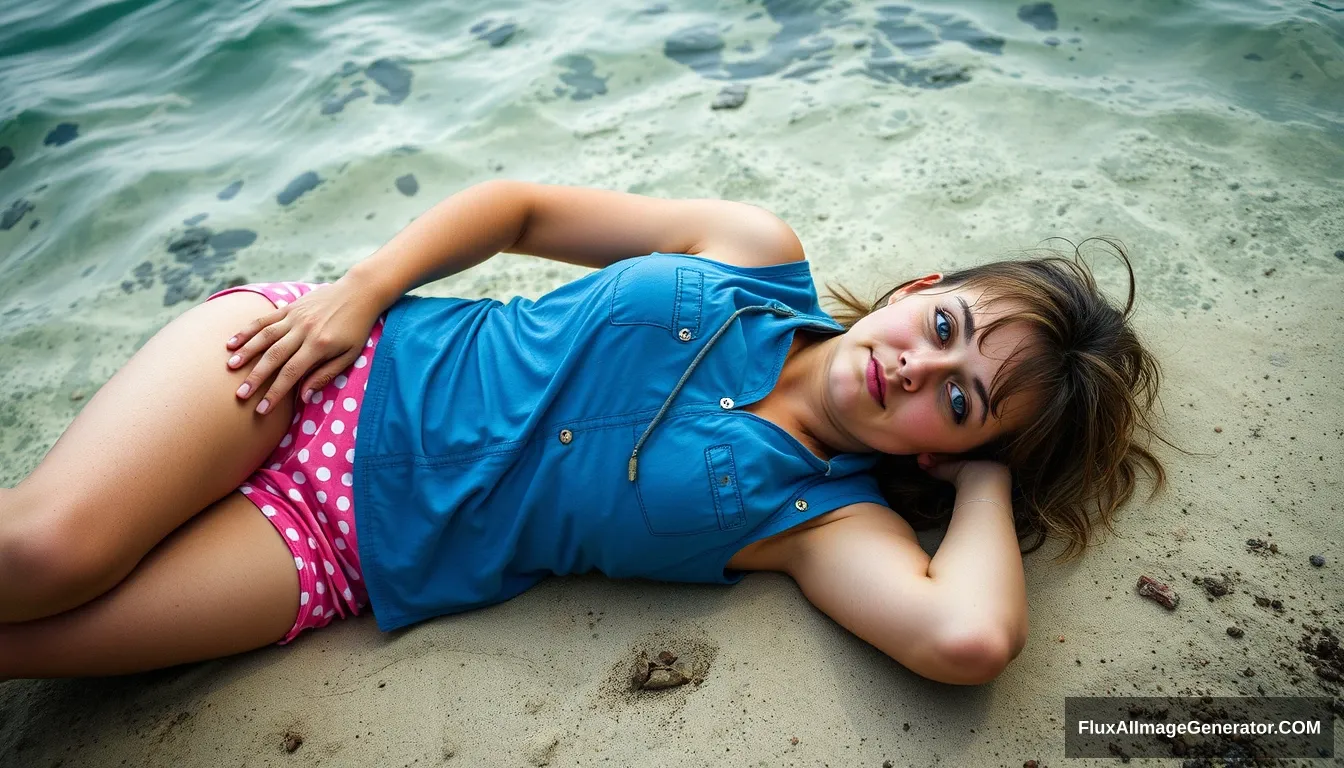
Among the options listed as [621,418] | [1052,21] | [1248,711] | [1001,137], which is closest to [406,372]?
[621,418]

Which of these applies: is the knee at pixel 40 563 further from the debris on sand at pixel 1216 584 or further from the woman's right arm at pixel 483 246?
the debris on sand at pixel 1216 584

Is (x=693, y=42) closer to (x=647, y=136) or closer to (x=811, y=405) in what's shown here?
(x=647, y=136)

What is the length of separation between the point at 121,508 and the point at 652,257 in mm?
1226

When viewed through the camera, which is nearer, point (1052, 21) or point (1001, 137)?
point (1001, 137)

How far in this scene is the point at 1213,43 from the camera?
3.63 metres

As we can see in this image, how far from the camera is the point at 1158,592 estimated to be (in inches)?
72.6

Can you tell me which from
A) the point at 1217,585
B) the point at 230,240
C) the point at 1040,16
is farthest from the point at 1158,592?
A: the point at 230,240

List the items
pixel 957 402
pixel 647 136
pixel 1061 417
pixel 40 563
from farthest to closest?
pixel 647 136 → pixel 1061 417 → pixel 957 402 → pixel 40 563

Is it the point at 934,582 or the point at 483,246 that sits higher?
the point at 483,246

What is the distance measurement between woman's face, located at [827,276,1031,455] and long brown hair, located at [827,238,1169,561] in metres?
0.03

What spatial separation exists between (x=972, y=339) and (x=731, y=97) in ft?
7.12

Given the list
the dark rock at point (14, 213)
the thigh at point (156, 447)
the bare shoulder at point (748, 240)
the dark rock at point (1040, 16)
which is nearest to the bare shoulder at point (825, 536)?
the bare shoulder at point (748, 240)

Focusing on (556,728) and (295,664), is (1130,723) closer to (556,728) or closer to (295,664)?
(556,728)

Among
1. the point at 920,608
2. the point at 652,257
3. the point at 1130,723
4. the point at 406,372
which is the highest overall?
the point at 652,257
